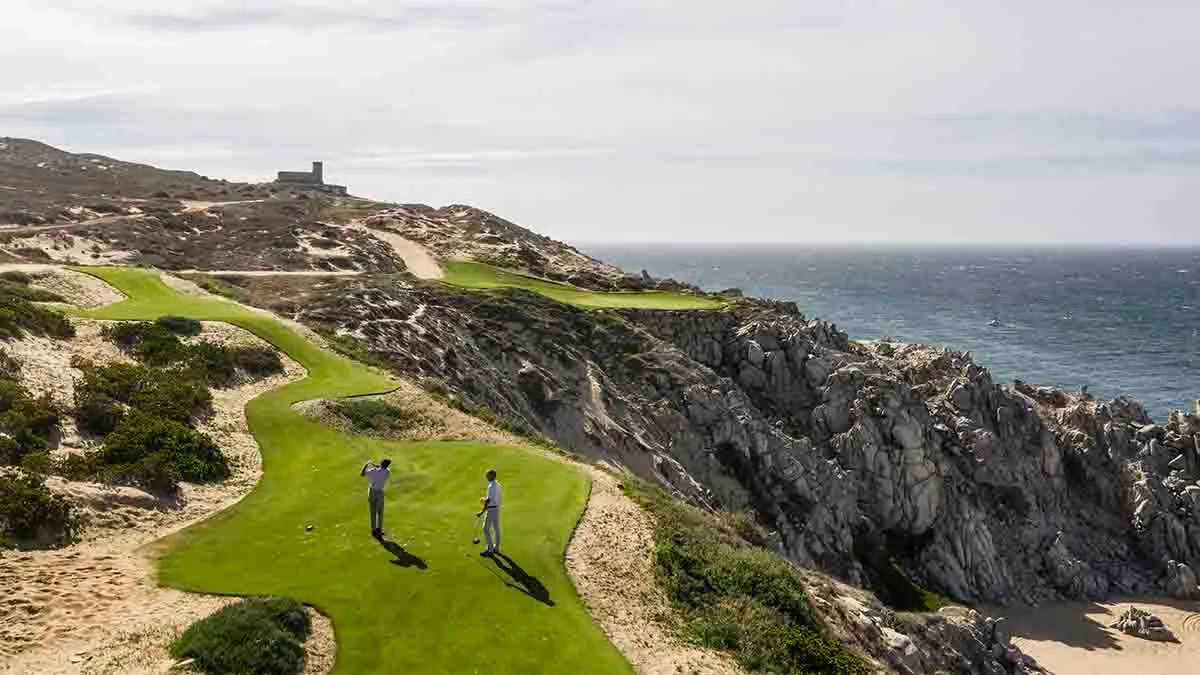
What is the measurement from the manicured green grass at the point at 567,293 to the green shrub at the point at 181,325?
68.1ft

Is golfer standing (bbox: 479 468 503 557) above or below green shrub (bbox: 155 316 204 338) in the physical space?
below

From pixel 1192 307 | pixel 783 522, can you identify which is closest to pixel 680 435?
pixel 783 522

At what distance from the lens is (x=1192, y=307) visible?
159375mm

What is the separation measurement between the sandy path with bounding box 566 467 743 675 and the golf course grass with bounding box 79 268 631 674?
0.43 metres

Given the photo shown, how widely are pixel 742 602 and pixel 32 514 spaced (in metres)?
15.5

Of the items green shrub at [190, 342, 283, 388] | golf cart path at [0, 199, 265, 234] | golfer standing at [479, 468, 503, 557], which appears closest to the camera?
golfer standing at [479, 468, 503, 557]

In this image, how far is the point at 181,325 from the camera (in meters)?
35.6

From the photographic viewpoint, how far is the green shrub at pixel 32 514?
18.0 m

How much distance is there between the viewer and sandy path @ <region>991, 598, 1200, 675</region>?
36.8 metres

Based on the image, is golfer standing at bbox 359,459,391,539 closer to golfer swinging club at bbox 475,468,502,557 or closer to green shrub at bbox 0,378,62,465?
golfer swinging club at bbox 475,468,502,557

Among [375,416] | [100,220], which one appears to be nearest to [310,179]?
[100,220]

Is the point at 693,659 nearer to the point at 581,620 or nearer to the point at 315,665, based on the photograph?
the point at 581,620

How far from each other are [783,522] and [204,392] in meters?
26.5

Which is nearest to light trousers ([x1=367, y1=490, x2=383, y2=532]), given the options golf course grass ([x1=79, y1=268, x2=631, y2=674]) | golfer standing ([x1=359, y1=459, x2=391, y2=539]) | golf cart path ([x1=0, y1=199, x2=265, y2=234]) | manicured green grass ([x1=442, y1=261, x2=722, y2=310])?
golfer standing ([x1=359, y1=459, x2=391, y2=539])
